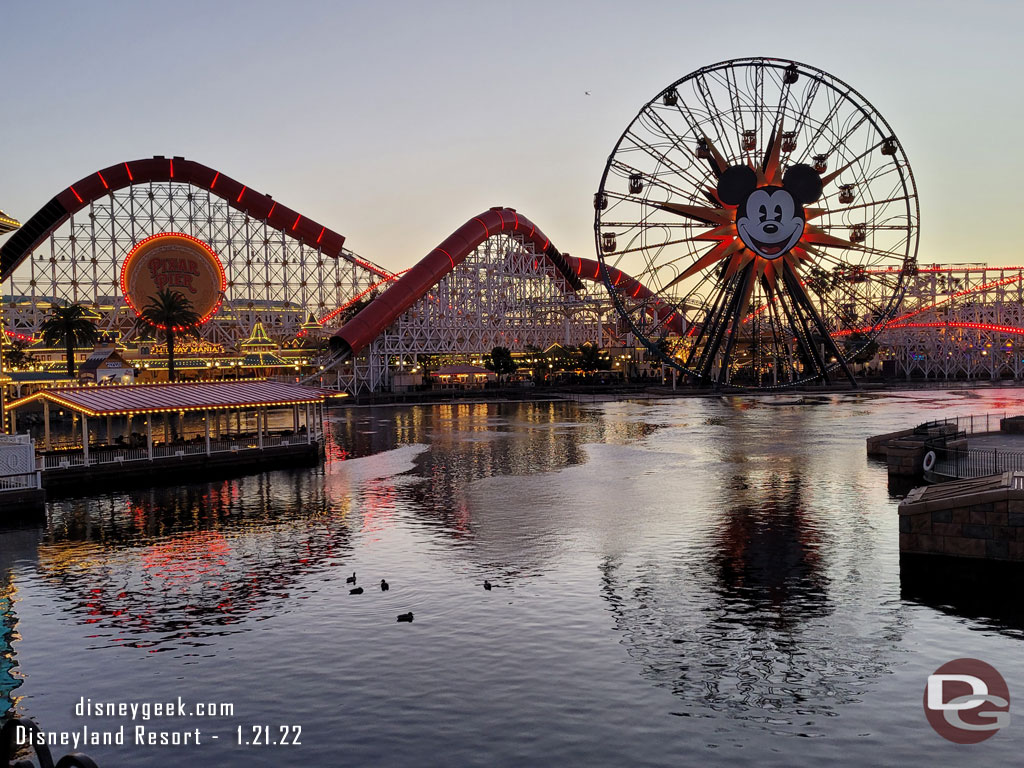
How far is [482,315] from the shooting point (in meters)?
125

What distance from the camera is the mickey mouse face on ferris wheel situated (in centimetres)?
5797

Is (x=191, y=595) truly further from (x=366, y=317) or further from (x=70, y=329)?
(x=366, y=317)

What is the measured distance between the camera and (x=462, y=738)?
51.4ft

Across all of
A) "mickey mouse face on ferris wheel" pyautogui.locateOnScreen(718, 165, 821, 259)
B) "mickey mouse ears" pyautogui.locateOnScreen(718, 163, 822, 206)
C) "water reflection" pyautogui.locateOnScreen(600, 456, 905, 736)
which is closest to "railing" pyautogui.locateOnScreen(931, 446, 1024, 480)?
"water reflection" pyautogui.locateOnScreen(600, 456, 905, 736)

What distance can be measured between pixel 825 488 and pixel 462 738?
27.9m

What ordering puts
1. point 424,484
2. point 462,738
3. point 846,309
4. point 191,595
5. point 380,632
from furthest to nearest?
point 846,309 → point 424,484 → point 191,595 → point 380,632 → point 462,738

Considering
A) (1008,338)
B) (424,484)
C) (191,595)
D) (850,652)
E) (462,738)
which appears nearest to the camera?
(462,738)

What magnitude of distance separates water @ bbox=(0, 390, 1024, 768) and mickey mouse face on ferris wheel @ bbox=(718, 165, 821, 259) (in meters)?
19.7

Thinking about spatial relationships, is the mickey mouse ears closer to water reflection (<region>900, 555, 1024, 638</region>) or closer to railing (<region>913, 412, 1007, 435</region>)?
railing (<region>913, 412, 1007, 435</region>)

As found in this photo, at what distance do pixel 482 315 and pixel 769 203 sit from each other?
6953 cm

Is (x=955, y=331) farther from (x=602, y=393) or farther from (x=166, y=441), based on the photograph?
(x=166, y=441)

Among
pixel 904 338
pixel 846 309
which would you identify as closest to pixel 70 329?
pixel 846 309

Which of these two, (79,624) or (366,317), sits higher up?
(366,317)

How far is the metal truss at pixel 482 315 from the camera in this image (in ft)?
367
